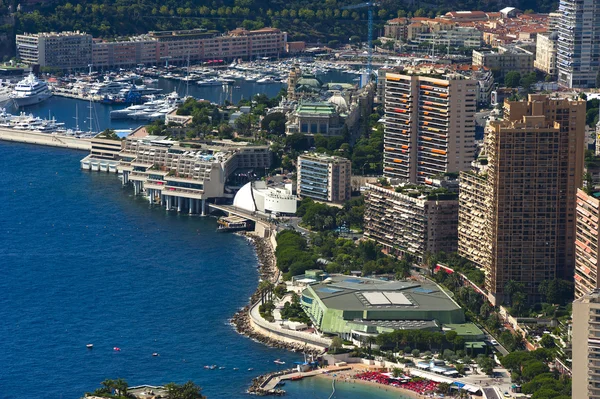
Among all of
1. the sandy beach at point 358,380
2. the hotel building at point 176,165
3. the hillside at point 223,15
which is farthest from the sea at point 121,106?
the sandy beach at point 358,380

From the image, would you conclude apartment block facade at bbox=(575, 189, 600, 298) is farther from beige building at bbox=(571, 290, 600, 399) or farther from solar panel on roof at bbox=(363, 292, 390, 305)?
beige building at bbox=(571, 290, 600, 399)

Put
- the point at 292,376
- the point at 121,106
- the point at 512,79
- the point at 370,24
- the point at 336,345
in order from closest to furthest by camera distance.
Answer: the point at 292,376, the point at 336,345, the point at 512,79, the point at 121,106, the point at 370,24

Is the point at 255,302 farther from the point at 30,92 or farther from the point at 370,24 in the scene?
the point at 370,24

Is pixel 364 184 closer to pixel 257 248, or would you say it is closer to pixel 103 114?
pixel 257 248

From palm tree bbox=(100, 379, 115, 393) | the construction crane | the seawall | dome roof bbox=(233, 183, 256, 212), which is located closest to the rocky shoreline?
dome roof bbox=(233, 183, 256, 212)

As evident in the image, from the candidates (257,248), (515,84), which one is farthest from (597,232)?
(515,84)

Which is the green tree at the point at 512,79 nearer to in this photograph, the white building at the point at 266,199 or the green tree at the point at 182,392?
the white building at the point at 266,199

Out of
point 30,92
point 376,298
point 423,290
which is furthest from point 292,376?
point 30,92
